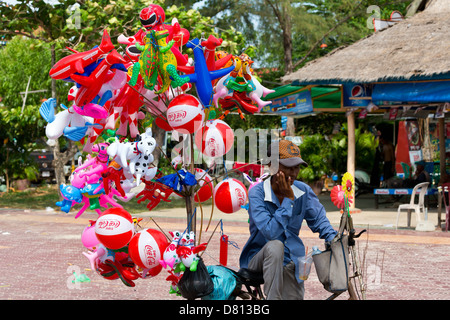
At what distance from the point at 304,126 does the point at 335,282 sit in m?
20.7

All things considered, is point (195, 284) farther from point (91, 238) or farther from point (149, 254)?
point (91, 238)

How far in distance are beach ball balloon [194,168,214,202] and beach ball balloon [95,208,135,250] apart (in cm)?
68

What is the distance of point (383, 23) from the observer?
51.9 feet

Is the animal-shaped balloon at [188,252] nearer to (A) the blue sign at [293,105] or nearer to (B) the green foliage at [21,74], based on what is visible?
(A) the blue sign at [293,105]

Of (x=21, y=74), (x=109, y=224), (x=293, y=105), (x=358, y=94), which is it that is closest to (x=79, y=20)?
(x=293, y=105)

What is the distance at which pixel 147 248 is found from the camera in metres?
4.30

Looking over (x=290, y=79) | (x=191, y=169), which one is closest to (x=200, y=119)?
(x=191, y=169)

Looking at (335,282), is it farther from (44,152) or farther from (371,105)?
(44,152)

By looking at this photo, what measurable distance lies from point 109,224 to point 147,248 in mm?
330

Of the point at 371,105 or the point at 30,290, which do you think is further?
the point at 371,105

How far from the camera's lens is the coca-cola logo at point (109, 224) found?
4.35 metres

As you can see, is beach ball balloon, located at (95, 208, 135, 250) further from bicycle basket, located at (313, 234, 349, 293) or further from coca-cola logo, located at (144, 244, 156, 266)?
bicycle basket, located at (313, 234, 349, 293)

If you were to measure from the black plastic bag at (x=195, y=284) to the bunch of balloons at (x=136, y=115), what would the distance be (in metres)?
0.09
